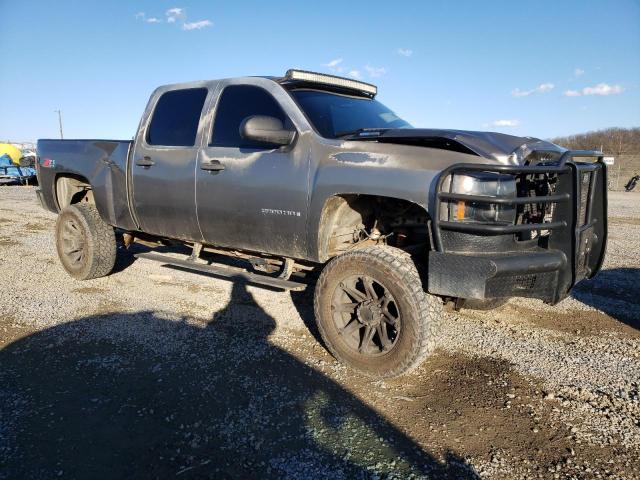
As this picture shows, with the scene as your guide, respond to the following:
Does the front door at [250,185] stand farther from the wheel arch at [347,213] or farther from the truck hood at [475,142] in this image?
the truck hood at [475,142]

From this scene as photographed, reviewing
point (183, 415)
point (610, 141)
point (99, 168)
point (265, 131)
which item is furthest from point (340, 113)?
point (610, 141)

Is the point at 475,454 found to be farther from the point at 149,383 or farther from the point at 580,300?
the point at 580,300

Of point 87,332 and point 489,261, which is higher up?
point 489,261

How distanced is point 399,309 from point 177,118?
303 centimetres

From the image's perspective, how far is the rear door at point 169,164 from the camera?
14.9 ft

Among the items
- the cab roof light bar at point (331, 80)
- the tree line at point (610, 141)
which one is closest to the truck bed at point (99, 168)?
the cab roof light bar at point (331, 80)

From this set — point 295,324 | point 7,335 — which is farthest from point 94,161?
point 295,324

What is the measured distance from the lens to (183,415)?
9.43 feet

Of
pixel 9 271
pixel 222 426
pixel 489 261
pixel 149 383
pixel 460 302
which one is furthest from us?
pixel 9 271

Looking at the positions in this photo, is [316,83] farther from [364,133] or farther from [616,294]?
[616,294]

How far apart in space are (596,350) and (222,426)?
302 cm

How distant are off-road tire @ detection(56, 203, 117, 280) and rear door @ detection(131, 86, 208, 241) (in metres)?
0.88

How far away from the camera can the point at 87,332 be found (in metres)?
4.18

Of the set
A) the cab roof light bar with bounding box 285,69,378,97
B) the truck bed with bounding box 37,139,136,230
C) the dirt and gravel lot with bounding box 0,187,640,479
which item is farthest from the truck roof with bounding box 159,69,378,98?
the dirt and gravel lot with bounding box 0,187,640,479
